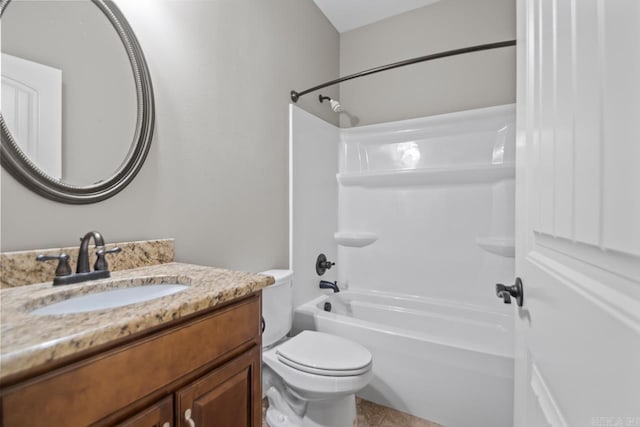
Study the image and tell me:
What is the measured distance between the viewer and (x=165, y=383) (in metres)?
0.60

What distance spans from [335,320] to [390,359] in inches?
14.6

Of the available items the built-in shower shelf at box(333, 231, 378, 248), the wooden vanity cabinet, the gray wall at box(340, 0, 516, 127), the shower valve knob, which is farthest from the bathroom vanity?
the gray wall at box(340, 0, 516, 127)

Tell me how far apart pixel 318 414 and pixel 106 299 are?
1.06 m

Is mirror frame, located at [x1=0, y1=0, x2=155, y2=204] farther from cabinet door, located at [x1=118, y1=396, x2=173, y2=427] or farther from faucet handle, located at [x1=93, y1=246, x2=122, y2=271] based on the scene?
cabinet door, located at [x1=118, y1=396, x2=173, y2=427]

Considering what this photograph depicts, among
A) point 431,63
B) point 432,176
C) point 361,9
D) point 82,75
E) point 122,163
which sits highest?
point 361,9

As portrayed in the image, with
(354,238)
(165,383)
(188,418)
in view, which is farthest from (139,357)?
(354,238)

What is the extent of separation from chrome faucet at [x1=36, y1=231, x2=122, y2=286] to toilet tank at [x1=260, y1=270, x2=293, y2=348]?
735mm

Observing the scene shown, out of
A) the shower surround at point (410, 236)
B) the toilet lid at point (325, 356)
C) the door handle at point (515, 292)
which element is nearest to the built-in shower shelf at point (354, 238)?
the shower surround at point (410, 236)

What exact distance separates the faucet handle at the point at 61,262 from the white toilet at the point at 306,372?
2.68ft

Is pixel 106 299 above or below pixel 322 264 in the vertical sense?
above

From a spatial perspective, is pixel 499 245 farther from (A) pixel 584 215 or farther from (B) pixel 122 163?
(B) pixel 122 163

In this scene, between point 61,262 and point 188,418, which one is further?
point 61,262

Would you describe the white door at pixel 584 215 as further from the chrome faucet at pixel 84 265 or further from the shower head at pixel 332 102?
the shower head at pixel 332 102

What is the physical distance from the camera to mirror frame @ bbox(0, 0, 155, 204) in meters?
0.77
